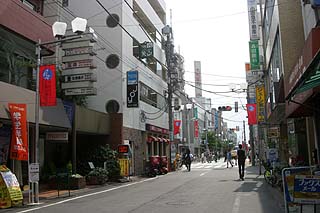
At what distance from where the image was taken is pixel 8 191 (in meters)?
12.7

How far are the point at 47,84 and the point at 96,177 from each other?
6373 millimetres

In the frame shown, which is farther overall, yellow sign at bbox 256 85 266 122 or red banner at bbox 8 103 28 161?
yellow sign at bbox 256 85 266 122

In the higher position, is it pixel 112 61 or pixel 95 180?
pixel 112 61

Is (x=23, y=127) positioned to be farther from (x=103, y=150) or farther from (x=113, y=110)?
(x=113, y=110)

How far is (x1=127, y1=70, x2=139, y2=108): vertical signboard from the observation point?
85.3 ft

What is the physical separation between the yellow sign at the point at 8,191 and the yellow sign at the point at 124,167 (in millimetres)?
10279

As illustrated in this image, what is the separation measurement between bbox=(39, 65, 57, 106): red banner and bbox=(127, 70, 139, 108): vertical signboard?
955 centimetres

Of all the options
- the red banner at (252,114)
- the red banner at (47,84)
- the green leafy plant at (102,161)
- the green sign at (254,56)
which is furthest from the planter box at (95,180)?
the green sign at (254,56)

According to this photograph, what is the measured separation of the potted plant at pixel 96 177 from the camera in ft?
67.7

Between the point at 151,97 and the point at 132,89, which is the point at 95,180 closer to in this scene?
the point at 132,89

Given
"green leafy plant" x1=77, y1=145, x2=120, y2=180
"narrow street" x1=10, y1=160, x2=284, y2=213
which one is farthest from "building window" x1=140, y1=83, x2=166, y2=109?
"narrow street" x1=10, y1=160, x2=284, y2=213

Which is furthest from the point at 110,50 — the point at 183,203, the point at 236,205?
the point at 236,205

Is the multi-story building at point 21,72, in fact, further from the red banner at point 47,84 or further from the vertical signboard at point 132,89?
the vertical signboard at point 132,89

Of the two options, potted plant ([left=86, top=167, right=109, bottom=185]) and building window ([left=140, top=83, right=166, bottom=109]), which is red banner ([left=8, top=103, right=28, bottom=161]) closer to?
potted plant ([left=86, top=167, right=109, bottom=185])
